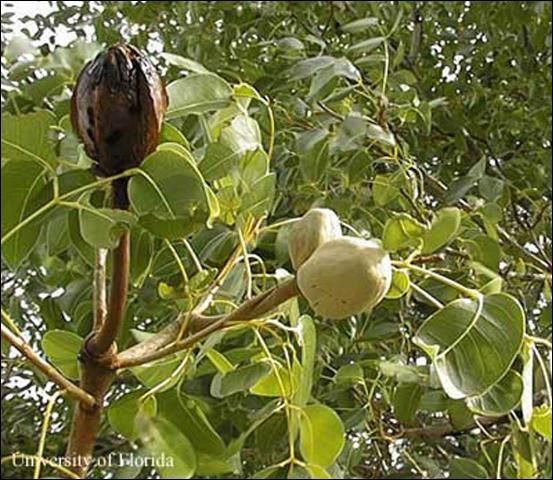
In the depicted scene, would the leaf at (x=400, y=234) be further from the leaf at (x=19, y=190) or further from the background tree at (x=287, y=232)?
the leaf at (x=19, y=190)

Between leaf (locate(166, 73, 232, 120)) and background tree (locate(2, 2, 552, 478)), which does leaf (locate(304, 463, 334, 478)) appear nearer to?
background tree (locate(2, 2, 552, 478))

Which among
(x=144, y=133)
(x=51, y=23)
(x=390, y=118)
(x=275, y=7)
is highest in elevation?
(x=144, y=133)

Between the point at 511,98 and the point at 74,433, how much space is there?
144cm

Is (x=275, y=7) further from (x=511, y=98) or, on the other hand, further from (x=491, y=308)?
(x=491, y=308)

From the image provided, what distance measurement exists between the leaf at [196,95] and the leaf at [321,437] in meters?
0.17

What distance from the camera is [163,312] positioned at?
3.05ft

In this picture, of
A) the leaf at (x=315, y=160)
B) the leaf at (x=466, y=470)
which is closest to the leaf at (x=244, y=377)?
the leaf at (x=466, y=470)

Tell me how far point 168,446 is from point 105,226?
120 millimetres

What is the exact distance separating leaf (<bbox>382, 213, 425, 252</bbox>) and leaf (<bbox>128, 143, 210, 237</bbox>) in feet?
0.29

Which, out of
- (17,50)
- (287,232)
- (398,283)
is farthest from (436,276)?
(17,50)

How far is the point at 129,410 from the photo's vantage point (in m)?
0.54

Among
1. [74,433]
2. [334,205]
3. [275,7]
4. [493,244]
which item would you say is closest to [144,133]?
[74,433]

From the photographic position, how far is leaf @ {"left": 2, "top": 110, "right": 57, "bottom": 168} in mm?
440

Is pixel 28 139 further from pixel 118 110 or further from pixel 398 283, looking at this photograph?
pixel 398 283
